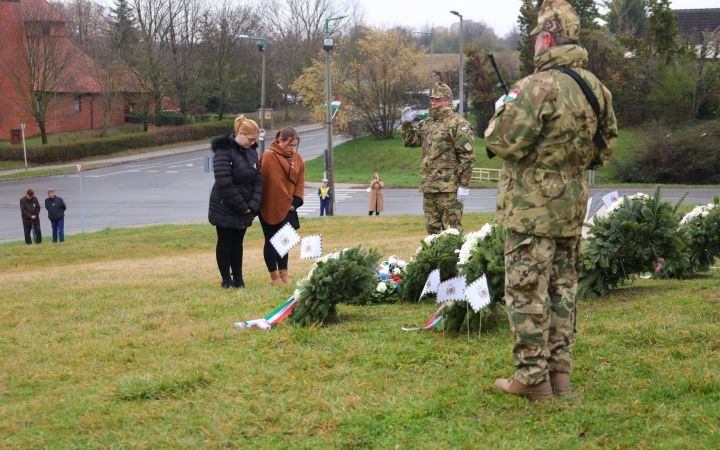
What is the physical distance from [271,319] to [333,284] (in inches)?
24.3

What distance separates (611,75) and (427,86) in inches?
527

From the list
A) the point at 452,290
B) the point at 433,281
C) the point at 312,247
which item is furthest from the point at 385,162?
the point at 452,290

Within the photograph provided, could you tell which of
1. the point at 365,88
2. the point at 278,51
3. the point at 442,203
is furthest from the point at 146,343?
the point at 278,51

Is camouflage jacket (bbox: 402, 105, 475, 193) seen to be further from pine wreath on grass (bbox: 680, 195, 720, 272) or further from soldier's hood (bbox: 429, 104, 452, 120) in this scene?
pine wreath on grass (bbox: 680, 195, 720, 272)

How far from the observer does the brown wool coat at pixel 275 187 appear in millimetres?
8664

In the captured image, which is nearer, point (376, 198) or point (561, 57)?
point (561, 57)

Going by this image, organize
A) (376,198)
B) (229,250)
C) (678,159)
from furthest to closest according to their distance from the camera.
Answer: (678,159) < (376,198) < (229,250)

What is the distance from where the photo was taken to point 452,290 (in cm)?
562

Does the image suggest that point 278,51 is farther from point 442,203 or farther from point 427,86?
point 442,203

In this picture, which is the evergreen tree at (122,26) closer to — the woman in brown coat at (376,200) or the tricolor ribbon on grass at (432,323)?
the woman in brown coat at (376,200)

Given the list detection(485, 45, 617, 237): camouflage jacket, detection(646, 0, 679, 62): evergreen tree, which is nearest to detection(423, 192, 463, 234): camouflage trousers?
detection(485, 45, 617, 237): camouflage jacket

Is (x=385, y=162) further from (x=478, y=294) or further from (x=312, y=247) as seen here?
(x=478, y=294)

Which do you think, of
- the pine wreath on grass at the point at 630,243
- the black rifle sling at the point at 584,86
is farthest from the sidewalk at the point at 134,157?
the black rifle sling at the point at 584,86

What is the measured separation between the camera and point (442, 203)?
29.5 feet
